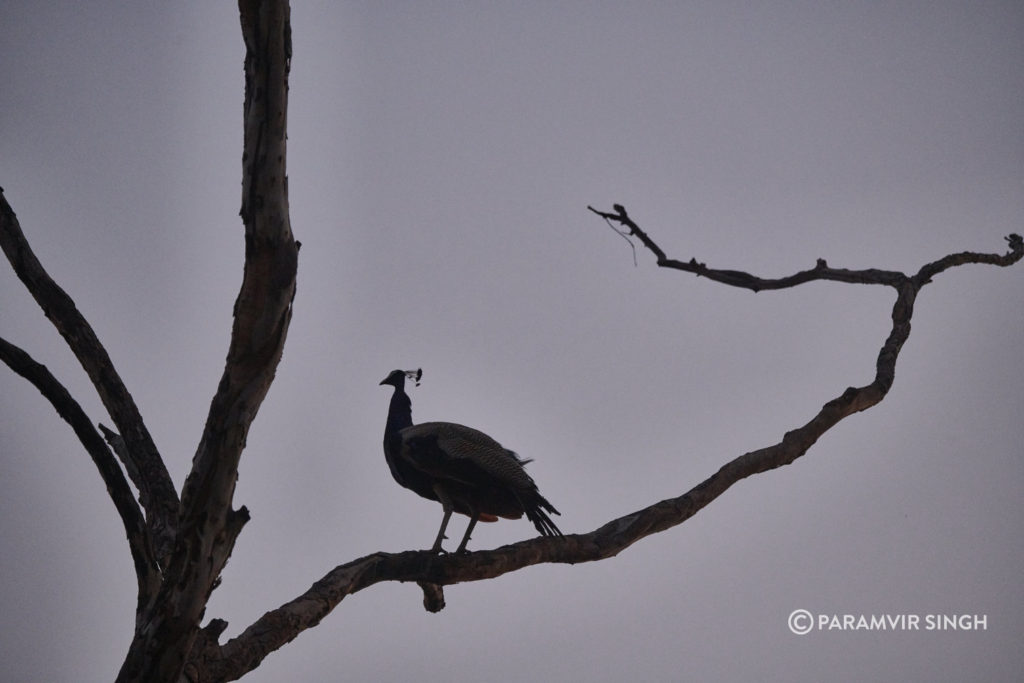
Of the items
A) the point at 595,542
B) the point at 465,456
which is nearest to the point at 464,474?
the point at 465,456

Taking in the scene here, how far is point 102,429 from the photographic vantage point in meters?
6.25

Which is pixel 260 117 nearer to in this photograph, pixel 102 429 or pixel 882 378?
pixel 102 429

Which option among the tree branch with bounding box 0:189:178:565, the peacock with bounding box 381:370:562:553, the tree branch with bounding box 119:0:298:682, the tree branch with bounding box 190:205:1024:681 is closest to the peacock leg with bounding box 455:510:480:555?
the peacock with bounding box 381:370:562:553

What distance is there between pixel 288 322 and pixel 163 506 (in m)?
2.11

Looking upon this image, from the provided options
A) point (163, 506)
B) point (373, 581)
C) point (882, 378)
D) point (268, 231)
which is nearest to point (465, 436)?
point (373, 581)

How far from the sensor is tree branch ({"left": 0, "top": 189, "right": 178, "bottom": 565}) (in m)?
6.03

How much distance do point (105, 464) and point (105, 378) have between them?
2.28ft

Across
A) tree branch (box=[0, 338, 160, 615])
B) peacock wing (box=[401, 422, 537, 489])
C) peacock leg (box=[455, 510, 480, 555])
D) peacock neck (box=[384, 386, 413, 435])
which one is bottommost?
tree branch (box=[0, 338, 160, 615])

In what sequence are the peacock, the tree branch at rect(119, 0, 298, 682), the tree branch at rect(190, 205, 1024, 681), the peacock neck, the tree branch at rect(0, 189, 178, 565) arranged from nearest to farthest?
1. the tree branch at rect(119, 0, 298, 682)
2. the tree branch at rect(190, 205, 1024, 681)
3. the tree branch at rect(0, 189, 178, 565)
4. the peacock
5. the peacock neck

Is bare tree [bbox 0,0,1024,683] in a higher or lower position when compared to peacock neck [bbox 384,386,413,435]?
lower

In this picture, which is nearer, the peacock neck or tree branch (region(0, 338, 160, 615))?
tree branch (region(0, 338, 160, 615))

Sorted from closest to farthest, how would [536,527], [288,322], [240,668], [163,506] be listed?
1. [288,322]
2. [240,668]
3. [163,506]
4. [536,527]

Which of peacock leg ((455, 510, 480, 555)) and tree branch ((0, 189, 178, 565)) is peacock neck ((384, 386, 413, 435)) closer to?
peacock leg ((455, 510, 480, 555))

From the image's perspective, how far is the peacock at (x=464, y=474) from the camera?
774 centimetres
